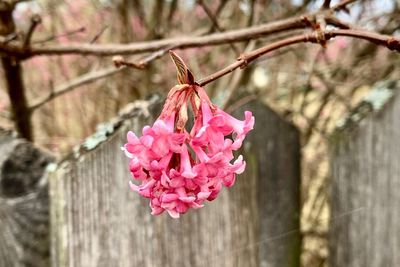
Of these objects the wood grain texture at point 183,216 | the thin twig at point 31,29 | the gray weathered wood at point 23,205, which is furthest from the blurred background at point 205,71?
the gray weathered wood at point 23,205

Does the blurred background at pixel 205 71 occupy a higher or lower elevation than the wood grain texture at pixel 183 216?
higher

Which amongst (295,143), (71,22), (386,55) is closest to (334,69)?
(386,55)

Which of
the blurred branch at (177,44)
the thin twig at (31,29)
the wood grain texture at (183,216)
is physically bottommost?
the wood grain texture at (183,216)

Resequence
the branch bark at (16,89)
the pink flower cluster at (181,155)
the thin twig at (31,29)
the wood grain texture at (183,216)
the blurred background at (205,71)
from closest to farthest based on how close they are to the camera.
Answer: the pink flower cluster at (181,155)
the wood grain texture at (183,216)
the thin twig at (31,29)
the branch bark at (16,89)
the blurred background at (205,71)

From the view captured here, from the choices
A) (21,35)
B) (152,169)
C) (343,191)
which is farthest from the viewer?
(343,191)

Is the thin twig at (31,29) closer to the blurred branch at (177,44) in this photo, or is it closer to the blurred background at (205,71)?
the blurred branch at (177,44)

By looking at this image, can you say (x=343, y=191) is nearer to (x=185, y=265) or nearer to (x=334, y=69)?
(x=185, y=265)

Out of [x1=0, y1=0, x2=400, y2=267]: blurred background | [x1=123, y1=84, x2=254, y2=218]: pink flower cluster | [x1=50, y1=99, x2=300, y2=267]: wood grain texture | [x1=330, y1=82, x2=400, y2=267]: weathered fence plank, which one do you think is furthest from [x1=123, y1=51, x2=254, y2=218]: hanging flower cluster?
[x1=0, y1=0, x2=400, y2=267]: blurred background
